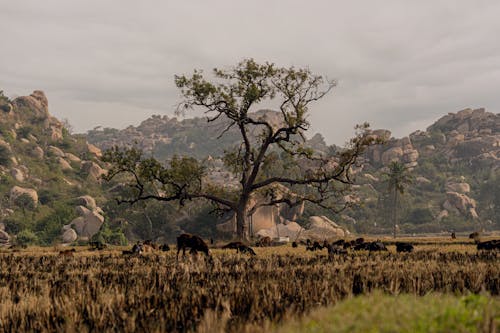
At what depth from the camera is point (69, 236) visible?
101m

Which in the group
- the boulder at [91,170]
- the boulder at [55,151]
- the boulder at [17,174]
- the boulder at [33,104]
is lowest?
the boulder at [17,174]

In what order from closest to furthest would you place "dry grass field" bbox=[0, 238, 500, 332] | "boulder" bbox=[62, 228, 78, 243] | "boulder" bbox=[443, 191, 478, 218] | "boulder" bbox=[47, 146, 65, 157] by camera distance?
"dry grass field" bbox=[0, 238, 500, 332]
"boulder" bbox=[62, 228, 78, 243]
"boulder" bbox=[443, 191, 478, 218]
"boulder" bbox=[47, 146, 65, 157]

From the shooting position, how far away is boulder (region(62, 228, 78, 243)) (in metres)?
100

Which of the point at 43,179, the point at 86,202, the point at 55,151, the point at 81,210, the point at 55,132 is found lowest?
the point at 81,210

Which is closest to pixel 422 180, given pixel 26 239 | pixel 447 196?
pixel 447 196

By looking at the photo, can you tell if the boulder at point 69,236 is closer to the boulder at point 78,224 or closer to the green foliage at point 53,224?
the green foliage at point 53,224

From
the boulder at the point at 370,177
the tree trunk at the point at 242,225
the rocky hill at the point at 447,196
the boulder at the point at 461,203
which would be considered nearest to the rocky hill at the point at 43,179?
the tree trunk at the point at 242,225

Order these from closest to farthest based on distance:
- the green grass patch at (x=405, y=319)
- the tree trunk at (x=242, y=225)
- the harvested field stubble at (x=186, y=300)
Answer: the green grass patch at (x=405, y=319) → the harvested field stubble at (x=186, y=300) → the tree trunk at (x=242, y=225)

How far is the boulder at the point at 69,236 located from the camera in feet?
329

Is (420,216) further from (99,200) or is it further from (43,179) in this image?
(43,179)

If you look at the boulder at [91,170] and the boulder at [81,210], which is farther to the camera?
the boulder at [91,170]

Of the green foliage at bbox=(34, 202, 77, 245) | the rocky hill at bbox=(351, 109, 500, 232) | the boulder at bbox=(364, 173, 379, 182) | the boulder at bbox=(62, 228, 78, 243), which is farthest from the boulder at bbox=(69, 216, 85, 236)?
the boulder at bbox=(364, 173, 379, 182)

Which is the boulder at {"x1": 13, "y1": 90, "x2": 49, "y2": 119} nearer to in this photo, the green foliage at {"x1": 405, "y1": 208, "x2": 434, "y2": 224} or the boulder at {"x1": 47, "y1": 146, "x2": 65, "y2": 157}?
the boulder at {"x1": 47, "y1": 146, "x2": 65, "y2": 157}

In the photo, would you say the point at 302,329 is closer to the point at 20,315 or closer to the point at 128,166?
the point at 20,315
